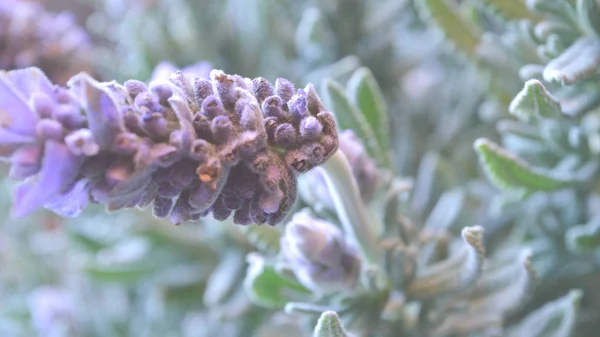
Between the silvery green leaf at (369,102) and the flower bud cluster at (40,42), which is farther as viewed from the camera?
the flower bud cluster at (40,42)

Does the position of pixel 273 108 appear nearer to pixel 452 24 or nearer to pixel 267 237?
pixel 267 237

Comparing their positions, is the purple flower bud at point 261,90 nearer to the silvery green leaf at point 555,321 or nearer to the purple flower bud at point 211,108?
the purple flower bud at point 211,108

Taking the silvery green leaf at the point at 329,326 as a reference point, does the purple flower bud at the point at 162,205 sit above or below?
above

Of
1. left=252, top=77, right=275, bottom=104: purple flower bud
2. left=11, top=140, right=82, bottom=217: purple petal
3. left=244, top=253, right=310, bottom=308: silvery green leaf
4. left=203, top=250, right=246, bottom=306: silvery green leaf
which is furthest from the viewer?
left=203, top=250, right=246, bottom=306: silvery green leaf

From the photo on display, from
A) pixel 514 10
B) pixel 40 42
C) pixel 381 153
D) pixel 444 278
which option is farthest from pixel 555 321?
pixel 40 42

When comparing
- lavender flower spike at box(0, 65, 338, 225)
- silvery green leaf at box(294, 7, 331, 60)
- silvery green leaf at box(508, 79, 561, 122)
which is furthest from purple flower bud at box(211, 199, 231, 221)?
silvery green leaf at box(294, 7, 331, 60)

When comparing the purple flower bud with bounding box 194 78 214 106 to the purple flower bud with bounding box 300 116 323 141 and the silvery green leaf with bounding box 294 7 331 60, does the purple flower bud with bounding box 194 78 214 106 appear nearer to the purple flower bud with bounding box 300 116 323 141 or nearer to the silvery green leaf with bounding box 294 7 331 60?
the purple flower bud with bounding box 300 116 323 141

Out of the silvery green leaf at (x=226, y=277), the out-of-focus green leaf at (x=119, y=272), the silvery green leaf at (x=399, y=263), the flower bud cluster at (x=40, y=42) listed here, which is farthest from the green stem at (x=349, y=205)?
the flower bud cluster at (x=40, y=42)
